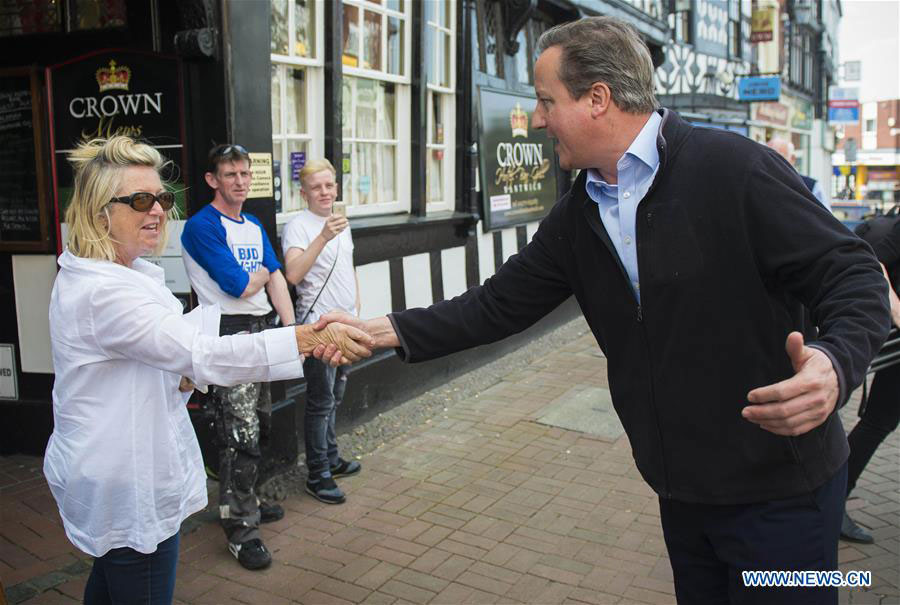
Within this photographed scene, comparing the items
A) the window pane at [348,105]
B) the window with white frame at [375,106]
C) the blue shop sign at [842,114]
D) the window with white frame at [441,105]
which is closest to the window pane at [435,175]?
the window with white frame at [441,105]

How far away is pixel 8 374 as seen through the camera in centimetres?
539

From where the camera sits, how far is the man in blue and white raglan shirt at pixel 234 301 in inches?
162

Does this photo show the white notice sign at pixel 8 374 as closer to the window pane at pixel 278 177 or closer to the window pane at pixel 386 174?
the window pane at pixel 278 177

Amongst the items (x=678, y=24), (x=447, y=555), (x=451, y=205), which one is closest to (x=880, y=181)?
(x=678, y=24)

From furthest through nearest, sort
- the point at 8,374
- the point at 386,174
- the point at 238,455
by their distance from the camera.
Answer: the point at 386,174
the point at 8,374
the point at 238,455

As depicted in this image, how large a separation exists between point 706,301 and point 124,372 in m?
1.61

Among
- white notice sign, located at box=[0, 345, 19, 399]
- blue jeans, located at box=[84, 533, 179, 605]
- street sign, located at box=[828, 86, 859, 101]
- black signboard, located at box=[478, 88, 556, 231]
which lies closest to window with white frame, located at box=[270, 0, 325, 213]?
white notice sign, located at box=[0, 345, 19, 399]

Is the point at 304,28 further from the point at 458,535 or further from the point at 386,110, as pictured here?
the point at 458,535

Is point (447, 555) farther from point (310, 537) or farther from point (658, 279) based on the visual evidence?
point (658, 279)

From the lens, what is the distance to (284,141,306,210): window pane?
18.8ft

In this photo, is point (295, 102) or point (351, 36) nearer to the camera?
point (295, 102)

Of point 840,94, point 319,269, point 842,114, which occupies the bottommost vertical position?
point 319,269

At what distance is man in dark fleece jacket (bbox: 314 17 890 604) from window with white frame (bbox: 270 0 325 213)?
11.9 feet

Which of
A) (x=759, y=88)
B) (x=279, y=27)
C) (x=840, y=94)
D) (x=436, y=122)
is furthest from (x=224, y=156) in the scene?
(x=840, y=94)
